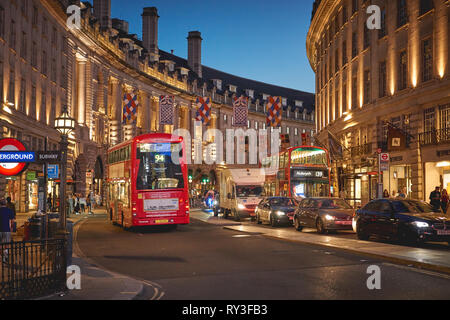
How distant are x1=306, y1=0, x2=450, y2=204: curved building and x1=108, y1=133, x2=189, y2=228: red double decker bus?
9.03 m

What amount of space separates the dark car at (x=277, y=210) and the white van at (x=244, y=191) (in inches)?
146

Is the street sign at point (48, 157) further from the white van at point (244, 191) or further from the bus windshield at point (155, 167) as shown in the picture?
the white van at point (244, 191)

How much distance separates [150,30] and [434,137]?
198 ft

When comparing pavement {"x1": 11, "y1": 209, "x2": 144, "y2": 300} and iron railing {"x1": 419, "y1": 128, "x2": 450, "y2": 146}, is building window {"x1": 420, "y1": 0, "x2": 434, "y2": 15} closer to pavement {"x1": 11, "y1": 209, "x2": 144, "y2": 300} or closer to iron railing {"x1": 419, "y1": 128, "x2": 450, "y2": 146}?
iron railing {"x1": 419, "y1": 128, "x2": 450, "y2": 146}

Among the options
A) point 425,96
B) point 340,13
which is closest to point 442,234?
point 425,96

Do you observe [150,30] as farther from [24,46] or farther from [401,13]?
[401,13]

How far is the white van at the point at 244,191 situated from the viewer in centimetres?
3494

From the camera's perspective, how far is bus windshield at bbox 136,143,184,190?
2506 cm

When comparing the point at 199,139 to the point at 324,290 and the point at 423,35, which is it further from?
the point at 324,290

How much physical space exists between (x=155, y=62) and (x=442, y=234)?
6684cm

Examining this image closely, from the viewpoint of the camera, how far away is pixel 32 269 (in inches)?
387

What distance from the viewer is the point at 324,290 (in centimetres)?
1003

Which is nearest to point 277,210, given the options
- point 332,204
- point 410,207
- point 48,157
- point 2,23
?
point 332,204

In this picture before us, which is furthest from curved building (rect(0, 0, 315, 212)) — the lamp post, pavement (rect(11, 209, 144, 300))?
pavement (rect(11, 209, 144, 300))
